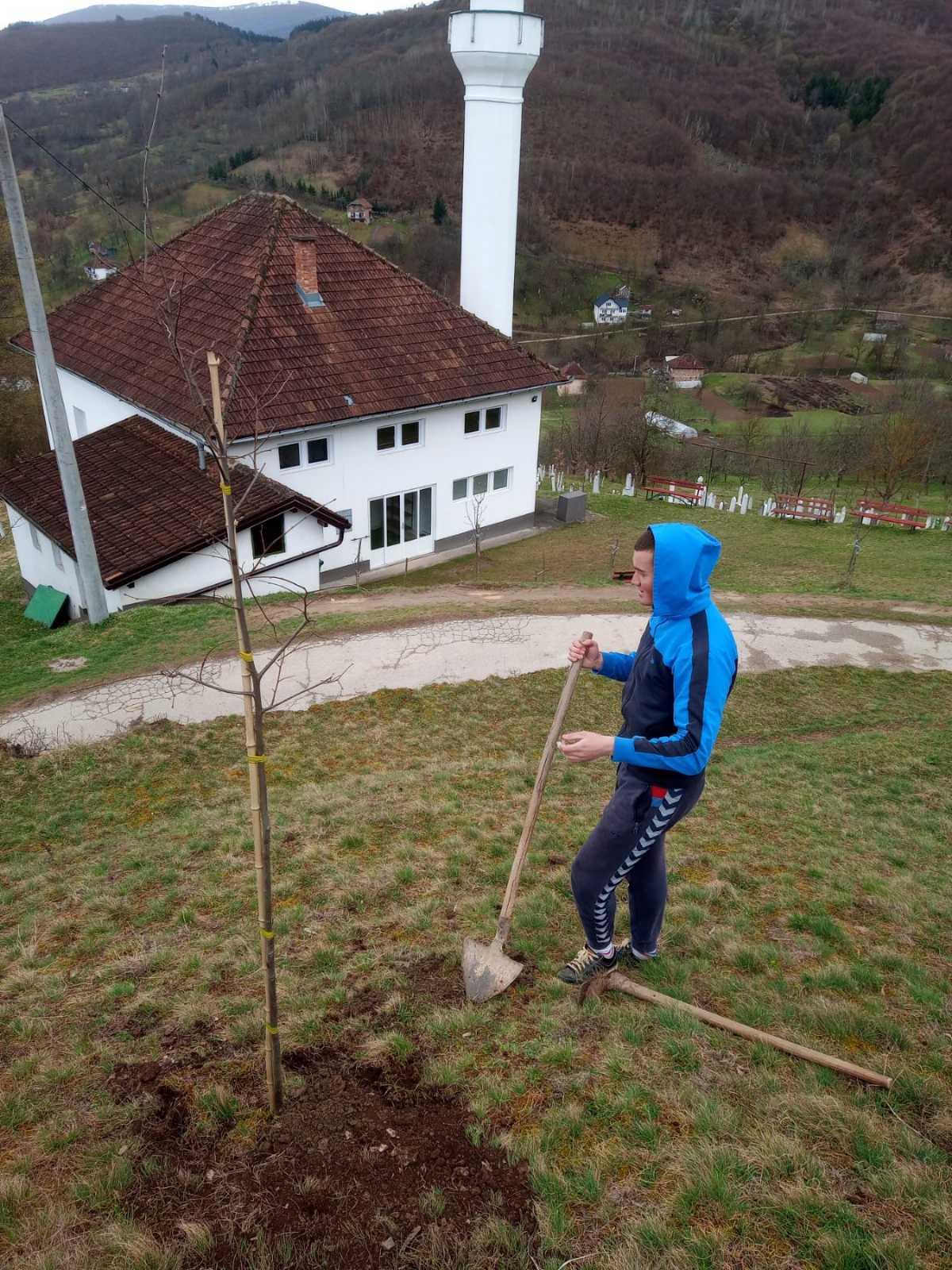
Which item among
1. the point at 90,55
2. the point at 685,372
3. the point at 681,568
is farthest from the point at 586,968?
the point at 90,55

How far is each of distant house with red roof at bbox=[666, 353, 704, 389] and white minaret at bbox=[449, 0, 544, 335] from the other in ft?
161

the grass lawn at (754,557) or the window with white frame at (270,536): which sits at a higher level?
the window with white frame at (270,536)

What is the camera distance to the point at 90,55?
182 m

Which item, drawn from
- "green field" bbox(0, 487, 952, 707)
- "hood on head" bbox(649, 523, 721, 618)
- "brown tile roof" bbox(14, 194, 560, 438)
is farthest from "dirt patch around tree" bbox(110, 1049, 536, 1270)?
"brown tile roof" bbox(14, 194, 560, 438)

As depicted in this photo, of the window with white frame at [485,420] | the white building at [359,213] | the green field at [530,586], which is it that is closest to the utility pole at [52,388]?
the green field at [530,586]

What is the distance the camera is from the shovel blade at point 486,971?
486 centimetres

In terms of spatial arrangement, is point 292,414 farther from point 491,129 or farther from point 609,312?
point 609,312

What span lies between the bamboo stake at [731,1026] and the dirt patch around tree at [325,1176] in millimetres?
1200

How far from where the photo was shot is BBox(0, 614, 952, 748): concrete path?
404 inches

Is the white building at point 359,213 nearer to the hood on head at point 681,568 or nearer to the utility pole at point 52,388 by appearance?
the utility pole at point 52,388

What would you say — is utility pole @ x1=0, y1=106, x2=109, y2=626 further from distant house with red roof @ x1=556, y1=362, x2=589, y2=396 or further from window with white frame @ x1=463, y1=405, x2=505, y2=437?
distant house with red roof @ x1=556, y1=362, x2=589, y2=396

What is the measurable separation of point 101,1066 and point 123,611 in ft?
36.0

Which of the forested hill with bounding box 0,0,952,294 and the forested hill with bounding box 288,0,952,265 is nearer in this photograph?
the forested hill with bounding box 0,0,952,294

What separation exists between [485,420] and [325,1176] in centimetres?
1955
